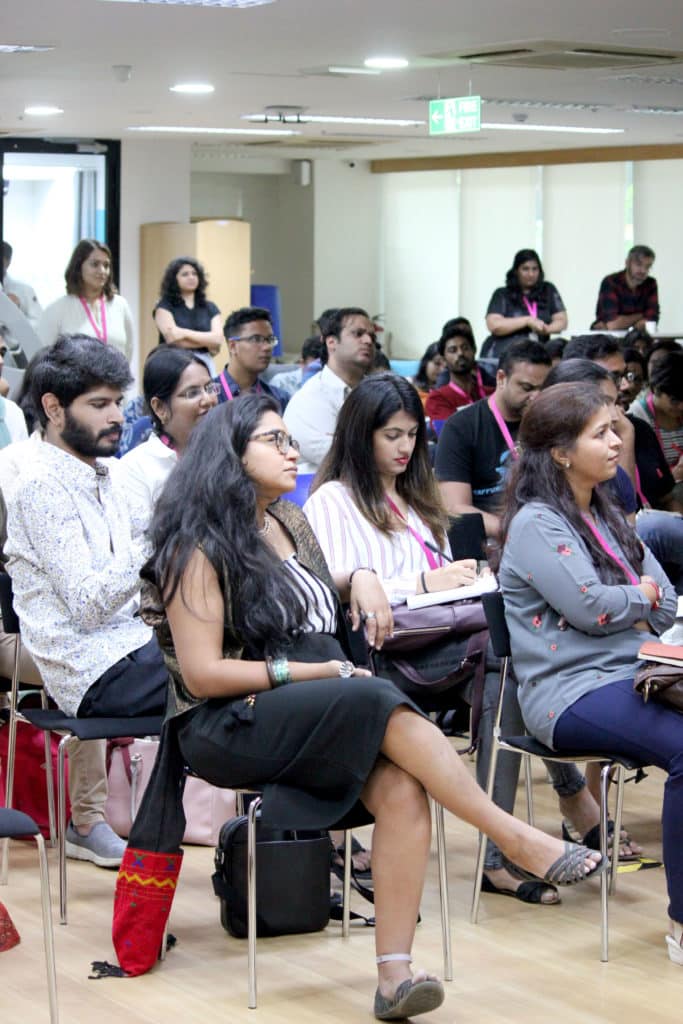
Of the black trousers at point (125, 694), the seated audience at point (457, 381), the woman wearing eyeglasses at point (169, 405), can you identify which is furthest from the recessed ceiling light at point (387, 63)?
the black trousers at point (125, 694)

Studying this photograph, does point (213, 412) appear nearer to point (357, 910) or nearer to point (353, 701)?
point (353, 701)

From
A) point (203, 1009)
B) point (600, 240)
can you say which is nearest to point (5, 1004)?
point (203, 1009)

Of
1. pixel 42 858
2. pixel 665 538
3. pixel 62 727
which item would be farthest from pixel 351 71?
pixel 42 858

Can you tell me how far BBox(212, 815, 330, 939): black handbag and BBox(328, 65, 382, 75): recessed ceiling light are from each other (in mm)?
6431

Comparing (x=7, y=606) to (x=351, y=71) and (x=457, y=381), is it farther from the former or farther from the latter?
(x=351, y=71)

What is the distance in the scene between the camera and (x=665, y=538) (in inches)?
192

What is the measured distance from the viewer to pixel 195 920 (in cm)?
406

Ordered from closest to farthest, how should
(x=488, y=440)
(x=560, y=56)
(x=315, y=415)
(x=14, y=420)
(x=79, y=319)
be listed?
1. (x=488, y=440)
2. (x=14, y=420)
3. (x=315, y=415)
4. (x=560, y=56)
5. (x=79, y=319)

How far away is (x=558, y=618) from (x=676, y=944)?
0.81 metres

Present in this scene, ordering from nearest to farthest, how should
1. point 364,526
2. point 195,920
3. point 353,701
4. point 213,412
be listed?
1. point 353,701
2. point 213,412
3. point 195,920
4. point 364,526

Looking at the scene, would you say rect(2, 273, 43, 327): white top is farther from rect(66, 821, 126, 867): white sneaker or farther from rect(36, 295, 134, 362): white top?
rect(66, 821, 126, 867): white sneaker

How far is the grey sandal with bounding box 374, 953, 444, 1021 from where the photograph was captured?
3.24 metres

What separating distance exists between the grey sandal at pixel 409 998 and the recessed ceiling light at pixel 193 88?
26.1ft

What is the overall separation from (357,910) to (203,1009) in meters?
0.80
